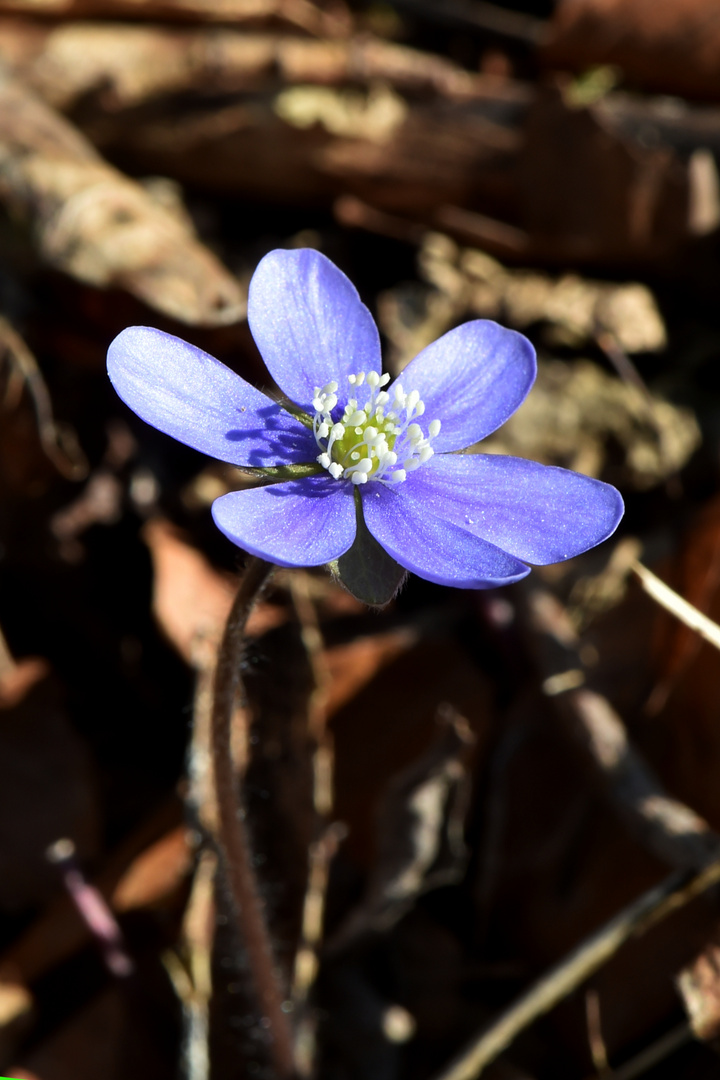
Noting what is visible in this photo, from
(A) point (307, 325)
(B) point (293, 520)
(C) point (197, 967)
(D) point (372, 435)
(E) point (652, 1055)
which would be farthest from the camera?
(C) point (197, 967)

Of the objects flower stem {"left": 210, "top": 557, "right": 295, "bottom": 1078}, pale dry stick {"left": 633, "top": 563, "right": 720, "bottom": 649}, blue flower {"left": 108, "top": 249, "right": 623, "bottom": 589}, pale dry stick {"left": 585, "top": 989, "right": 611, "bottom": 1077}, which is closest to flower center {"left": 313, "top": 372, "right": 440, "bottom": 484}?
blue flower {"left": 108, "top": 249, "right": 623, "bottom": 589}

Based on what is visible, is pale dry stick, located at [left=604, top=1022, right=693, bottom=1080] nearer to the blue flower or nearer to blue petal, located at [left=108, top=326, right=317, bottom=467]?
the blue flower

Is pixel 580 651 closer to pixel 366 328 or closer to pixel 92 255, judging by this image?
pixel 366 328

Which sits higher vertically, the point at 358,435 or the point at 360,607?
the point at 358,435

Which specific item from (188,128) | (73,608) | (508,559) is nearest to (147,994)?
(73,608)

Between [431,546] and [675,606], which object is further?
[675,606]

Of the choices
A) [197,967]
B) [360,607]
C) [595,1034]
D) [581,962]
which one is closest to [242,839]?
[197,967]

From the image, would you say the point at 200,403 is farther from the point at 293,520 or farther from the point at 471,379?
the point at 471,379
